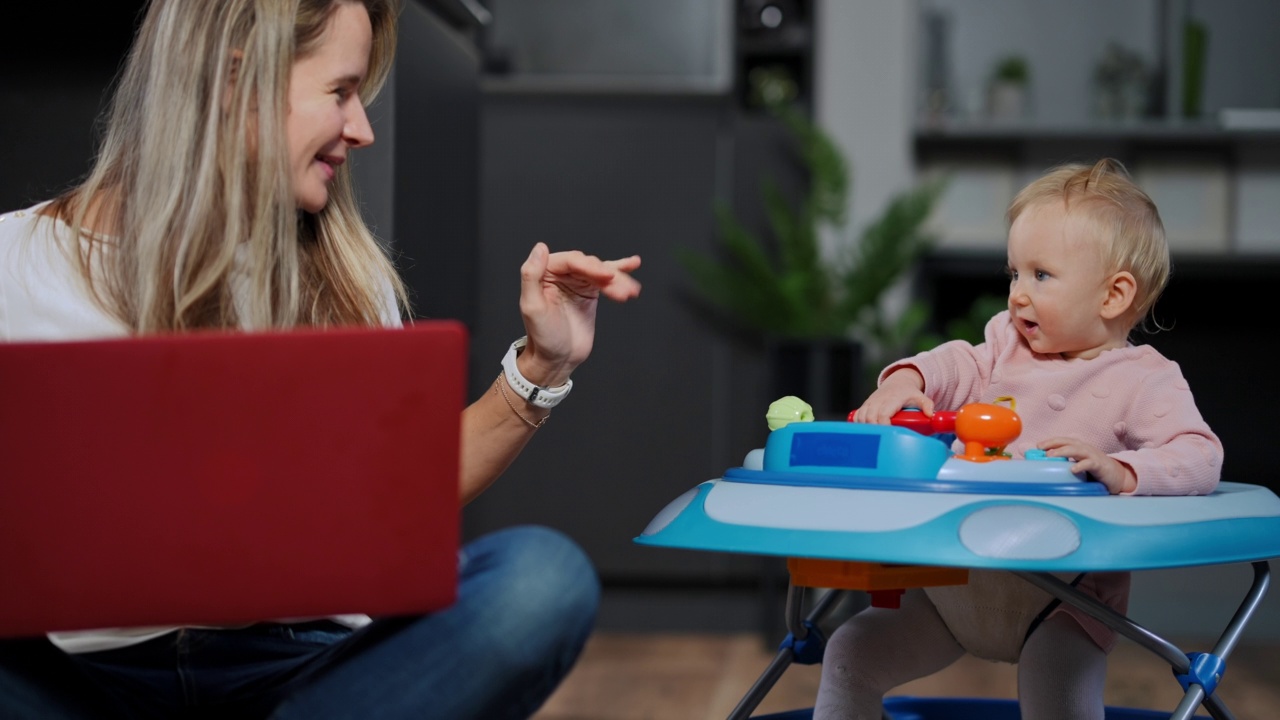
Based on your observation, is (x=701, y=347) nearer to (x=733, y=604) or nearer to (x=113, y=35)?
(x=733, y=604)

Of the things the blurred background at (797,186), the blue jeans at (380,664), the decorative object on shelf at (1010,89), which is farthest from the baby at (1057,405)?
the decorative object on shelf at (1010,89)

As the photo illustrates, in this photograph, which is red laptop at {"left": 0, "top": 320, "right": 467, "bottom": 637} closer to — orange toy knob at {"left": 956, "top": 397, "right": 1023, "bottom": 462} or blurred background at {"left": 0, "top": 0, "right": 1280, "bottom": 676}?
orange toy knob at {"left": 956, "top": 397, "right": 1023, "bottom": 462}

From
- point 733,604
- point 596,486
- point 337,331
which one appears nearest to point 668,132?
point 596,486

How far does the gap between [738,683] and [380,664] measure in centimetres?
177

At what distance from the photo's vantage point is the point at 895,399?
4.15 ft

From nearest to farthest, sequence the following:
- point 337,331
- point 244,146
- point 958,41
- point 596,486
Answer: point 337,331, point 244,146, point 596,486, point 958,41

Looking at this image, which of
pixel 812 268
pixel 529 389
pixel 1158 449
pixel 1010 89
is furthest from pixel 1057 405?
pixel 1010 89

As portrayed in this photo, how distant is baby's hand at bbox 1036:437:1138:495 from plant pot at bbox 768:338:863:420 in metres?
1.78

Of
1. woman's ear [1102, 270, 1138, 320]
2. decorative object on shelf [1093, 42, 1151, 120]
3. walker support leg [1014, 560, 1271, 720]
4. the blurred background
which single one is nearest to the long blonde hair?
walker support leg [1014, 560, 1271, 720]

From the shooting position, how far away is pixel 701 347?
312 cm

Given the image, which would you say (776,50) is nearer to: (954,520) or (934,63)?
(934,63)

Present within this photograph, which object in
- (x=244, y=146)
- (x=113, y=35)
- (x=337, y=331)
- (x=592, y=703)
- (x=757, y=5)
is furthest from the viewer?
(x=757, y=5)

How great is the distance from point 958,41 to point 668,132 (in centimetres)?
108

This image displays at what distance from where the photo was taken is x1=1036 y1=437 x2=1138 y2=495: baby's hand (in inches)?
42.0
